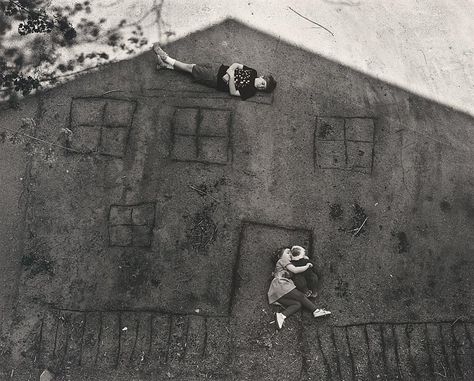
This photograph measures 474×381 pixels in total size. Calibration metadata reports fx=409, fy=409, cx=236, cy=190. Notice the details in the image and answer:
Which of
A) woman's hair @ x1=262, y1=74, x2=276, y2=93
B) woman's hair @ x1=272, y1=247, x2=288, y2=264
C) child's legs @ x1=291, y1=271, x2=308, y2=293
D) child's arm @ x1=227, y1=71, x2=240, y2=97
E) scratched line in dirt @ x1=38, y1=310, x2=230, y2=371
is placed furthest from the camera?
woman's hair @ x1=262, y1=74, x2=276, y2=93

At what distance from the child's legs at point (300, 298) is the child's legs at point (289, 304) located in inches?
1.2

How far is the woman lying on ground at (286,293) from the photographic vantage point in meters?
5.36

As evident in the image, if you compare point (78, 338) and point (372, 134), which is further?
point (372, 134)

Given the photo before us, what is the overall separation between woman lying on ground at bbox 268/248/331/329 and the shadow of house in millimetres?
198

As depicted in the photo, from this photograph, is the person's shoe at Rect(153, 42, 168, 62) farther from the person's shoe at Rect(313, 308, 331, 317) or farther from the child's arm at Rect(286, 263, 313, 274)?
the person's shoe at Rect(313, 308, 331, 317)

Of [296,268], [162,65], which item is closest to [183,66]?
[162,65]

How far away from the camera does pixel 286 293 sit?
17.6ft

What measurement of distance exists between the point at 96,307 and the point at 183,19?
4.39 meters

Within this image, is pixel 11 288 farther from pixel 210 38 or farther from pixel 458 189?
pixel 458 189

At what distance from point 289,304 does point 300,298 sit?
0.17m

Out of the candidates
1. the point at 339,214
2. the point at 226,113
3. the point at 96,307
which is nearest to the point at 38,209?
the point at 96,307

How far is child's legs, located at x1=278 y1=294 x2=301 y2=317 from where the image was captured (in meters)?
5.40

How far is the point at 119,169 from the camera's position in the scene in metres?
5.82

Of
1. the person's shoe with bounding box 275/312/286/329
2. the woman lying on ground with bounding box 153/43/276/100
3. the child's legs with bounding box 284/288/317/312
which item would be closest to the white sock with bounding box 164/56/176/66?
the woman lying on ground with bounding box 153/43/276/100
